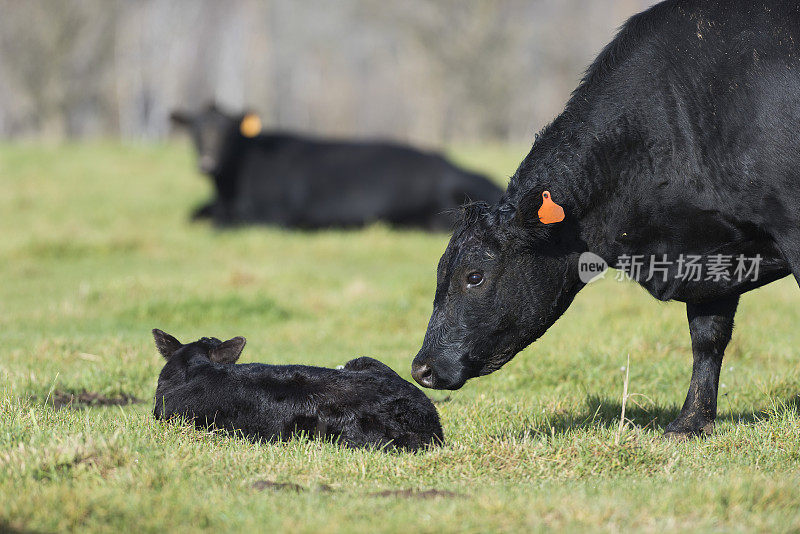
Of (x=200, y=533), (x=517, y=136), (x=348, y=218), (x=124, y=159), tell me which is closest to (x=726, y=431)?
(x=200, y=533)

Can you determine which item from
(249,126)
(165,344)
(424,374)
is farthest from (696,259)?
(249,126)

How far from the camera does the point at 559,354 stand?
268 inches

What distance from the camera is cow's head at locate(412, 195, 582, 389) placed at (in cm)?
482

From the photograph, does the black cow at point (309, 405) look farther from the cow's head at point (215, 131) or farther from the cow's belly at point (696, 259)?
the cow's head at point (215, 131)

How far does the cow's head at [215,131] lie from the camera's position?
16906 millimetres

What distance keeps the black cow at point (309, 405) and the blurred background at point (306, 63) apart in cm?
3795

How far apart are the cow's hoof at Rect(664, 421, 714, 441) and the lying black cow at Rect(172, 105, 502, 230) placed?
10.9 meters

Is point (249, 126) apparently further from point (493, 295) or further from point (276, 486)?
point (276, 486)

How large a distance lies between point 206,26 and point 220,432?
56802mm

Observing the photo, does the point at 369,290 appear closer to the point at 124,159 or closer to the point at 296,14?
the point at 124,159

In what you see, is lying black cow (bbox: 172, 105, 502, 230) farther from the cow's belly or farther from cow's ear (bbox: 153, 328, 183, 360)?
the cow's belly

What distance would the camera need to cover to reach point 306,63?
59906 mm

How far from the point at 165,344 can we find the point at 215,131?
12006 millimetres
